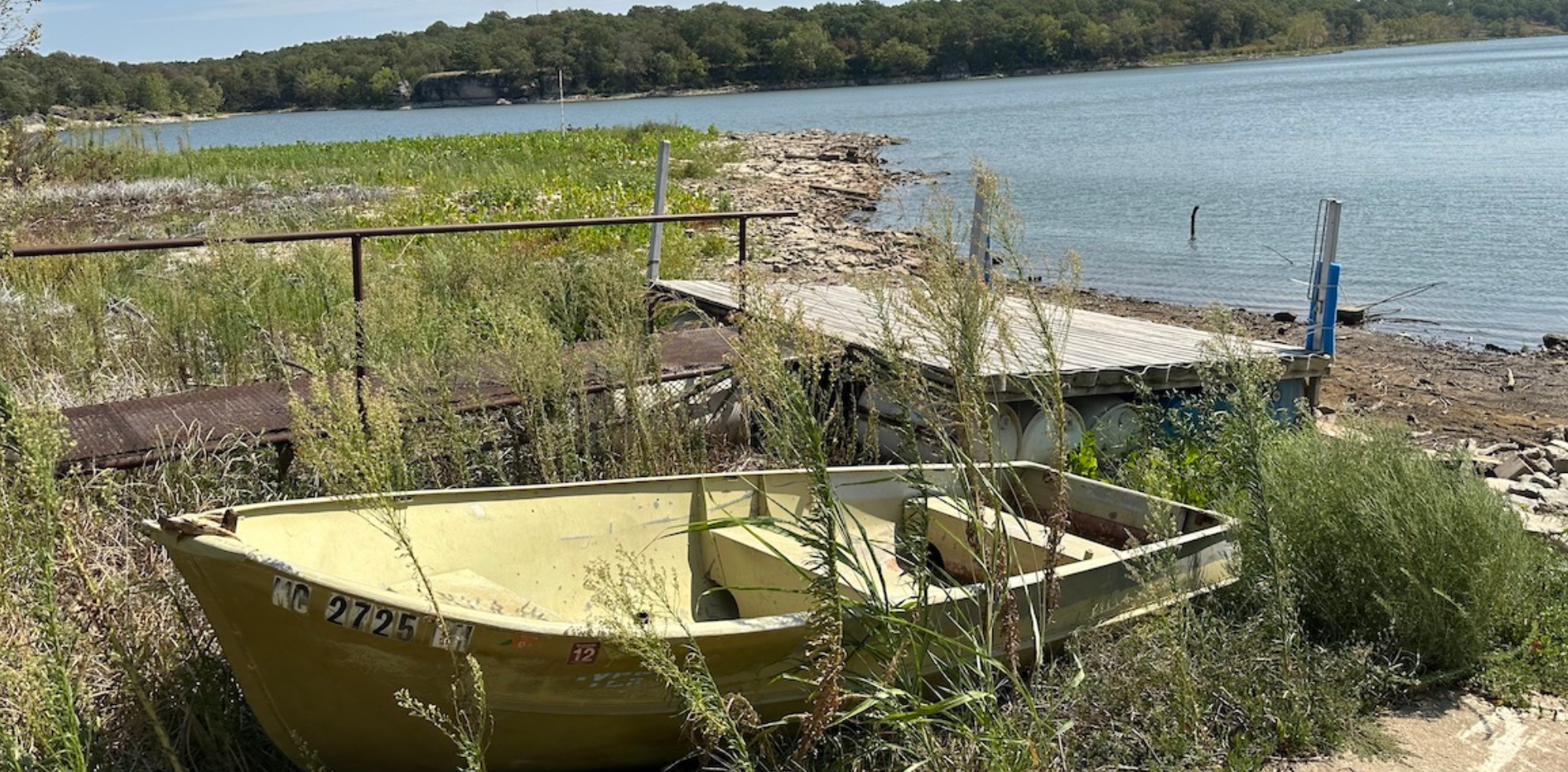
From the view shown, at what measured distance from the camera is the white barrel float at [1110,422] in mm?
7375

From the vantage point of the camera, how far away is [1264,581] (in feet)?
15.8

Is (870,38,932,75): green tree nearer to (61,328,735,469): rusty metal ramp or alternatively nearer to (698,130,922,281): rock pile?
(698,130,922,281): rock pile

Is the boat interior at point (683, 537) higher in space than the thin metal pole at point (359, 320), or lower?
lower

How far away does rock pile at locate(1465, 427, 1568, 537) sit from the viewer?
699cm

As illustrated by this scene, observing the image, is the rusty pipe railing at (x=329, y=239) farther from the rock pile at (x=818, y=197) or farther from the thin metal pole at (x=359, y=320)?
the rock pile at (x=818, y=197)

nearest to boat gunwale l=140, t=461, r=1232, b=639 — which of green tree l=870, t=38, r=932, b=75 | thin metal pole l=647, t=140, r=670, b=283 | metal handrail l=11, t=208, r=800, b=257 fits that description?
metal handrail l=11, t=208, r=800, b=257

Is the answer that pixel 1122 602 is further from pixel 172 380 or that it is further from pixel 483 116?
pixel 483 116

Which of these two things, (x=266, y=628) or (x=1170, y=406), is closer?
(x=266, y=628)

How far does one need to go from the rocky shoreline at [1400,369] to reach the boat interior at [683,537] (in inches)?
46.2

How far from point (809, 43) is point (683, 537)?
114166mm

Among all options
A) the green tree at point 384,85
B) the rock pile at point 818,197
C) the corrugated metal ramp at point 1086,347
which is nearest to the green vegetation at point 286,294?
the corrugated metal ramp at point 1086,347

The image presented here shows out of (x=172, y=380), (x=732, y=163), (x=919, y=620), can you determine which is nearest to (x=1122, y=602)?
(x=919, y=620)

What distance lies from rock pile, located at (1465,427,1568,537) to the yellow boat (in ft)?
9.35

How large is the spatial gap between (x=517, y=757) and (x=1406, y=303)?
14888 millimetres
